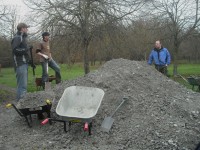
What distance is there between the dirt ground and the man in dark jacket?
2.77ft

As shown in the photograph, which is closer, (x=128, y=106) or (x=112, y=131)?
(x=112, y=131)

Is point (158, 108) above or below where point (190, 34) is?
below

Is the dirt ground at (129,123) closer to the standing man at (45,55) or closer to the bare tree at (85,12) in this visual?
the standing man at (45,55)

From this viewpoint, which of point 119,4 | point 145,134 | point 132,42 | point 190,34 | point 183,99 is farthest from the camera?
point 190,34

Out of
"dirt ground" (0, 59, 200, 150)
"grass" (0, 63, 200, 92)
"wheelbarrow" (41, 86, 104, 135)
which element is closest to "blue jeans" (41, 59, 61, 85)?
"dirt ground" (0, 59, 200, 150)

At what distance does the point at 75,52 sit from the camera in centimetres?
1514

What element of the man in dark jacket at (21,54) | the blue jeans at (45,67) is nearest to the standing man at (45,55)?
the blue jeans at (45,67)

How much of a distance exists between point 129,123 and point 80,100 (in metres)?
1.11

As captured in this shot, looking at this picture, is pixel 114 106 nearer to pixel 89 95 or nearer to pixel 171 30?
pixel 89 95

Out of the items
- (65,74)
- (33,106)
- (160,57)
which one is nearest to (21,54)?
(33,106)

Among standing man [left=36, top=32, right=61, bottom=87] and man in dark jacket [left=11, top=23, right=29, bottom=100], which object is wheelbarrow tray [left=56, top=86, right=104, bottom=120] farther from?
standing man [left=36, top=32, right=61, bottom=87]

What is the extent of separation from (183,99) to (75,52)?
31.1ft

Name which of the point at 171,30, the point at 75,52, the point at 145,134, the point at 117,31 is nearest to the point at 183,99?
the point at 145,134

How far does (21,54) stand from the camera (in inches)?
287
